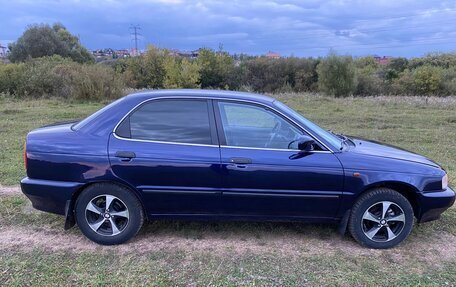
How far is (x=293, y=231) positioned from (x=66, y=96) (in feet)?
58.8

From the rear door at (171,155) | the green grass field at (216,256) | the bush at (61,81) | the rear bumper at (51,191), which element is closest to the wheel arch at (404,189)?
the green grass field at (216,256)

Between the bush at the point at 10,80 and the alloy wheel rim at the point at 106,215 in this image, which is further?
the bush at the point at 10,80

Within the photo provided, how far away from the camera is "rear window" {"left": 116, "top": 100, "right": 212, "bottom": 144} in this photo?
416cm

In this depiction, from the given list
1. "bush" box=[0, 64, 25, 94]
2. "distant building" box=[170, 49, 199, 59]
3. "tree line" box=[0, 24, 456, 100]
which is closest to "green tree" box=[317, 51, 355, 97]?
"tree line" box=[0, 24, 456, 100]

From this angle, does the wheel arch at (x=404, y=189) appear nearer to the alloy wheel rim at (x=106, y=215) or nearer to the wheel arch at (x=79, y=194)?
the wheel arch at (x=79, y=194)

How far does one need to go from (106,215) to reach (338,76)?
29.4 metres

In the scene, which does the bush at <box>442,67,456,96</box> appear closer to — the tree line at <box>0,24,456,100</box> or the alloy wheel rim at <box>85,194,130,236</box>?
the tree line at <box>0,24,456,100</box>

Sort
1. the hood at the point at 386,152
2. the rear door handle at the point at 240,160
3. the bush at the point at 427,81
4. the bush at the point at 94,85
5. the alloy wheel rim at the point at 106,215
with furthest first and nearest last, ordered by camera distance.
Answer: the bush at the point at 427,81 < the bush at the point at 94,85 < the hood at the point at 386,152 < the alloy wheel rim at the point at 106,215 < the rear door handle at the point at 240,160

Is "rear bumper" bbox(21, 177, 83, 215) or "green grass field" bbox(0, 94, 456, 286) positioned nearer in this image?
"green grass field" bbox(0, 94, 456, 286)

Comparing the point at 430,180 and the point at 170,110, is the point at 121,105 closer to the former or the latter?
the point at 170,110

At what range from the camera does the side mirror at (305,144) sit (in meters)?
4.07

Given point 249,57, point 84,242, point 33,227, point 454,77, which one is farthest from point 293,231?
point 249,57

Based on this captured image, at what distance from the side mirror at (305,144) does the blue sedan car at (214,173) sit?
1 centimetres

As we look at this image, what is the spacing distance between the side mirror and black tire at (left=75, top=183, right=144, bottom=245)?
173cm
